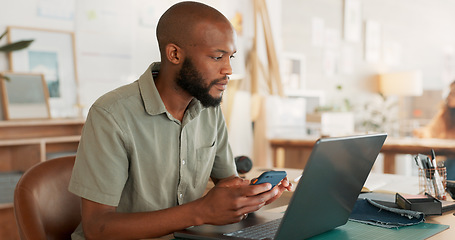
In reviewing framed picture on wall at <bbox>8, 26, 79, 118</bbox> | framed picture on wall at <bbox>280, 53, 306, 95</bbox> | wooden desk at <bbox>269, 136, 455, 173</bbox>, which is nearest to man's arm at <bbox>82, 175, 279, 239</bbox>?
framed picture on wall at <bbox>8, 26, 79, 118</bbox>

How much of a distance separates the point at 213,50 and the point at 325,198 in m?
0.52

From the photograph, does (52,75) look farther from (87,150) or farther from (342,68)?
(342,68)

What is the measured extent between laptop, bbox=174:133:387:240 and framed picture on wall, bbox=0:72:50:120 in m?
2.37

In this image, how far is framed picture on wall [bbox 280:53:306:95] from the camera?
581cm

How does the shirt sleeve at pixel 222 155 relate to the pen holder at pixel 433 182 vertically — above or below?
above

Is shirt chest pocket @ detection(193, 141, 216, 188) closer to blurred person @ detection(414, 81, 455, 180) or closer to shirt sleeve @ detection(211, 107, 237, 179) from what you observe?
shirt sleeve @ detection(211, 107, 237, 179)

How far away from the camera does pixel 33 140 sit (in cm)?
320

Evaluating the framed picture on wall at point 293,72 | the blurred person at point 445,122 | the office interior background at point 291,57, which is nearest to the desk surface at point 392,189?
the office interior background at point 291,57

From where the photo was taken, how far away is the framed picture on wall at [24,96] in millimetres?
3279

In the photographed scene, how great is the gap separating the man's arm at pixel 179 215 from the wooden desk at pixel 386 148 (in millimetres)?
2621

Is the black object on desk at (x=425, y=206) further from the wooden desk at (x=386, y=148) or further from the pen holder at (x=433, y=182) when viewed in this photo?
the wooden desk at (x=386, y=148)

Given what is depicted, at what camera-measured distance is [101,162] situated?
134 cm

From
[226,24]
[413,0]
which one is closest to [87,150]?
[226,24]

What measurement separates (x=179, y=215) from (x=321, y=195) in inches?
13.5
